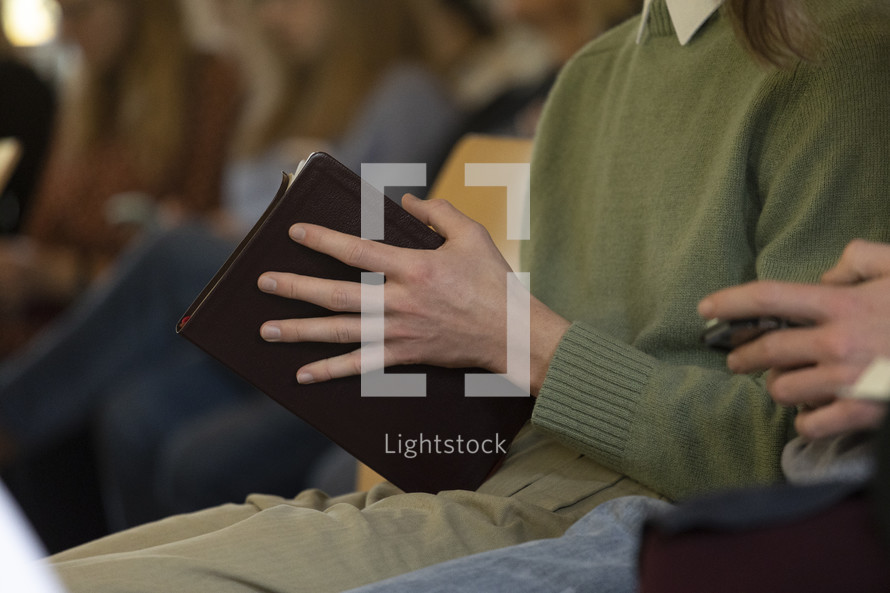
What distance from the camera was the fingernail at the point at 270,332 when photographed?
2.31 ft

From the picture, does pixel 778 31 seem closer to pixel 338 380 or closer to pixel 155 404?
pixel 338 380

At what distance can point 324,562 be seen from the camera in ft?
1.96

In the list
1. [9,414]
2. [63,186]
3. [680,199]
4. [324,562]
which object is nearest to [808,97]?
[680,199]

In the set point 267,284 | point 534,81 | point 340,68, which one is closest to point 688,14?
point 267,284

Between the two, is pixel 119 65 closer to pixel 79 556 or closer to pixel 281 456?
pixel 281 456

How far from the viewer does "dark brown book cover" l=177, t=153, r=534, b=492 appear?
70cm

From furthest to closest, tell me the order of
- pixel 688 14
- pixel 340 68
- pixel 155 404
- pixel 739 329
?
1. pixel 340 68
2. pixel 155 404
3. pixel 688 14
4. pixel 739 329

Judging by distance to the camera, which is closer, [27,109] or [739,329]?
[739,329]

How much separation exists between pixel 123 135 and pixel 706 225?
1.91 m

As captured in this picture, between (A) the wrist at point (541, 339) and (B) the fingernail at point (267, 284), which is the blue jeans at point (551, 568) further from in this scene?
(B) the fingernail at point (267, 284)

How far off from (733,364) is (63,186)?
2023mm

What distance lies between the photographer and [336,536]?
0.62 meters

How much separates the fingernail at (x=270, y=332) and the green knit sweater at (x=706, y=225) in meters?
0.21

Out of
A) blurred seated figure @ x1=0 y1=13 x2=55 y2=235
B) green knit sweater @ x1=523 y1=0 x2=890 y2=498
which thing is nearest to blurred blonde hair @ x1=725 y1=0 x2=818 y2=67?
green knit sweater @ x1=523 y1=0 x2=890 y2=498
